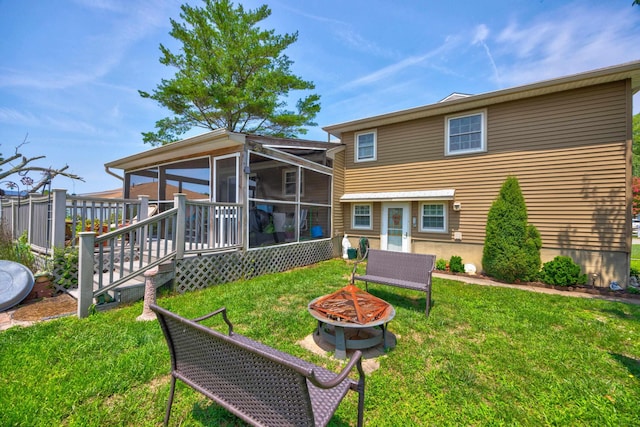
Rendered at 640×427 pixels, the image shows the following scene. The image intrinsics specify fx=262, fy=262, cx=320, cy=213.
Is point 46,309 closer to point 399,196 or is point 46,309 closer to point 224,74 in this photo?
point 399,196

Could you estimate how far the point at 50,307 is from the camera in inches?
166

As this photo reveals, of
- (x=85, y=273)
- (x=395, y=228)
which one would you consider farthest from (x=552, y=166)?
(x=85, y=273)

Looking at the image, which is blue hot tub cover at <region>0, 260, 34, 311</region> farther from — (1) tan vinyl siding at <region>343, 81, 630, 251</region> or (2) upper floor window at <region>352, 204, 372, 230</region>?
(1) tan vinyl siding at <region>343, 81, 630, 251</region>

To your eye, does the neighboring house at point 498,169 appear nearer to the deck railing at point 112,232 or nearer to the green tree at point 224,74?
the deck railing at point 112,232

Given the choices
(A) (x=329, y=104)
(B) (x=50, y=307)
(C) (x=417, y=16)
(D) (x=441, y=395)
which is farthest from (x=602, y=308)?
(A) (x=329, y=104)

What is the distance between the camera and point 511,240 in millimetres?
7066

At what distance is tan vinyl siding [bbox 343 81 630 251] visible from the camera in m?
6.49

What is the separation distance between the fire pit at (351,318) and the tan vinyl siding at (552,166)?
6347mm

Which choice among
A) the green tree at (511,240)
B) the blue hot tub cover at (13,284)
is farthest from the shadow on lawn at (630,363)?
the blue hot tub cover at (13,284)

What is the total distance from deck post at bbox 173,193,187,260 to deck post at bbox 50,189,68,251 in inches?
79.5

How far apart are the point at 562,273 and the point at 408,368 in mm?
6324

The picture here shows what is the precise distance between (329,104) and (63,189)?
1495cm

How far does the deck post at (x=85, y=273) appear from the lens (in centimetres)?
378

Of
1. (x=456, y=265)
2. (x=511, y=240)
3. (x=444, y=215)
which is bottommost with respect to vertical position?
(x=456, y=265)
